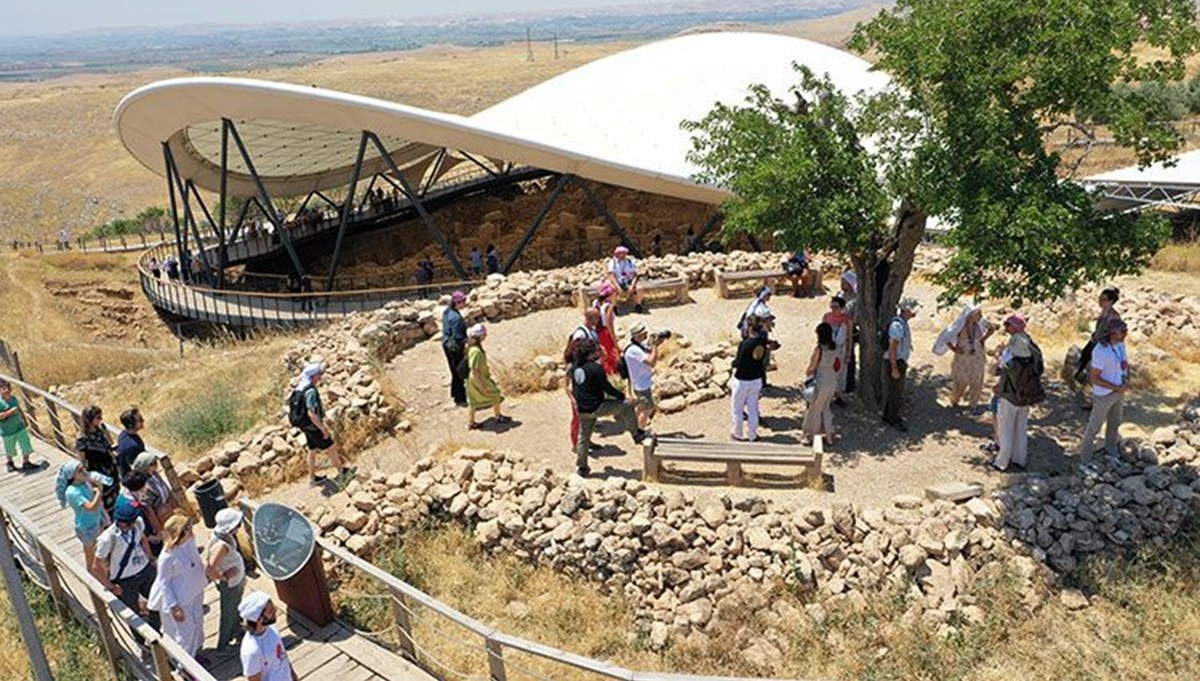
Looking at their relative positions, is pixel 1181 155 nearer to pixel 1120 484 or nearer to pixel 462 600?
pixel 1120 484

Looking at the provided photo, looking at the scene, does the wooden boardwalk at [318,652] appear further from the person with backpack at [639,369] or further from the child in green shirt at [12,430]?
the person with backpack at [639,369]

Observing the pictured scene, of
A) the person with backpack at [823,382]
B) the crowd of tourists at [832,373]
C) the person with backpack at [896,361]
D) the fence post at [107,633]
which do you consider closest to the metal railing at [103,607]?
the fence post at [107,633]

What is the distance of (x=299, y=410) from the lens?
9219 millimetres

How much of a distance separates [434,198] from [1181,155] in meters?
24.2

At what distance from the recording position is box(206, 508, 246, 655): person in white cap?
259 inches

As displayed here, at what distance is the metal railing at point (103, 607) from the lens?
6.14 meters

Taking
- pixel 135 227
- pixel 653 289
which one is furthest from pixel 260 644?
pixel 135 227

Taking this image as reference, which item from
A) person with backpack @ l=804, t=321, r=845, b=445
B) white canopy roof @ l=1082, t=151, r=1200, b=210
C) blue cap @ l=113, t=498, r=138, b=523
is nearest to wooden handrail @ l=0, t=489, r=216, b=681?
blue cap @ l=113, t=498, r=138, b=523

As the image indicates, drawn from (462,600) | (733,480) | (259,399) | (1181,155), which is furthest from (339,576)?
(1181,155)

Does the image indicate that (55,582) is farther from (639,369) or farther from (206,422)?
(639,369)

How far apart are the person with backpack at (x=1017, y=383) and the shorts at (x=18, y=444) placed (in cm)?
1204

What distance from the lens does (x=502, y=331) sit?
49.6 feet

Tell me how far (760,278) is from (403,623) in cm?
1101

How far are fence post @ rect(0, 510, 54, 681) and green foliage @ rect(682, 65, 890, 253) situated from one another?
320 inches
